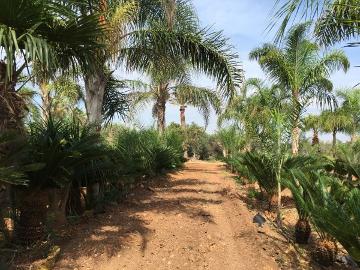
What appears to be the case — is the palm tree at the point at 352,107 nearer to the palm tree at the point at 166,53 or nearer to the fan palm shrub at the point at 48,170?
the palm tree at the point at 166,53

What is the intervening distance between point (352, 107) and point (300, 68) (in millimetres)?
12152

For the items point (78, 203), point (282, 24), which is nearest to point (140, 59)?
point (78, 203)

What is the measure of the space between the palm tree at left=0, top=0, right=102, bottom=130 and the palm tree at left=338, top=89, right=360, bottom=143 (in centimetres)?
1906

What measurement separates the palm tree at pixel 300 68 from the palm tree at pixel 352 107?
791 centimetres

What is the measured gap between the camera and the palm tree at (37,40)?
4.41 metres

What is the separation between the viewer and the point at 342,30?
7.61 m

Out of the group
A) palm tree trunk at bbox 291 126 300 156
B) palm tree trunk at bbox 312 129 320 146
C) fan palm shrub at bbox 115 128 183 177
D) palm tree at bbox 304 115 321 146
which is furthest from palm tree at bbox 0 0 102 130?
palm tree trunk at bbox 312 129 320 146

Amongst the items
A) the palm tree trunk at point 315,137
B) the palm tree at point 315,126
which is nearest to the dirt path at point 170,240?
the palm tree at point 315,126

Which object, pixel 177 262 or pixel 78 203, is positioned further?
pixel 78 203

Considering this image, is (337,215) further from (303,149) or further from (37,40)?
(303,149)

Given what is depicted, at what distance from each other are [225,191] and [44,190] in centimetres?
672

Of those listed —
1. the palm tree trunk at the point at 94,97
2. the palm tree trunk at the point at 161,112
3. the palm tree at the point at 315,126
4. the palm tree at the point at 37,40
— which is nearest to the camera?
the palm tree at the point at 37,40

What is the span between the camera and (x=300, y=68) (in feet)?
37.0

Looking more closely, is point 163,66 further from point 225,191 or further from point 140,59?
point 225,191
